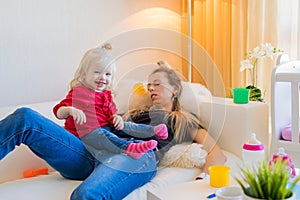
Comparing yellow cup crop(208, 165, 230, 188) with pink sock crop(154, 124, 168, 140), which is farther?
pink sock crop(154, 124, 168, 140)

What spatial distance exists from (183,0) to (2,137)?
1916 millimetres

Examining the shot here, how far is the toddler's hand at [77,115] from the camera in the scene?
1.50m

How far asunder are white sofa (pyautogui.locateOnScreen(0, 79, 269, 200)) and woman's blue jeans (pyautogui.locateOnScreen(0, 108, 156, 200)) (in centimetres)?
5

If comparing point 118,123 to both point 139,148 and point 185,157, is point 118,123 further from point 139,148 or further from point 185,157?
point 185,157

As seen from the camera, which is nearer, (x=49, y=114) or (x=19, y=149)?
(x=19, y=149)

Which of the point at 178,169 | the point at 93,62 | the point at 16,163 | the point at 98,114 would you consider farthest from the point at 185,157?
the point at 16,163

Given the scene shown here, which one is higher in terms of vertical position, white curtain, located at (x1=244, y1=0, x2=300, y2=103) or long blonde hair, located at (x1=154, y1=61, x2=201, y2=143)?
white curtain, located at (x1=244, y1=0, x2=300, y2=103)

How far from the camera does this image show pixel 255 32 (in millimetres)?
2357

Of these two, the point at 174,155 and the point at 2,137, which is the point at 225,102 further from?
the point at 2,137

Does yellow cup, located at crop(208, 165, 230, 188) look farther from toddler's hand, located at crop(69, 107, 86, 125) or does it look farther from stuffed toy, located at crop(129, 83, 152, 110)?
stuffed toy, located at crop(129, 83, 152, 110)

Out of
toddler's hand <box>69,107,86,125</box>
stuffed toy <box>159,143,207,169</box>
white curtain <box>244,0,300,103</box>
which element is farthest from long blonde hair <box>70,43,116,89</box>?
white curtain <box>244,0,300,103</box>

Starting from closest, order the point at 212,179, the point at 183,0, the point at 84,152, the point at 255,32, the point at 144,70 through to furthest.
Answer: the point at 212,179 < the point at 84,152 < the point at 144,70 < the point at 255,32 < the point at 183,0

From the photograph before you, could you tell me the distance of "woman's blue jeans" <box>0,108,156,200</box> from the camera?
1314 millimetres

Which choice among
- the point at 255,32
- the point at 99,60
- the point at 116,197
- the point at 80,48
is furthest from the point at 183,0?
the point at 116,197
